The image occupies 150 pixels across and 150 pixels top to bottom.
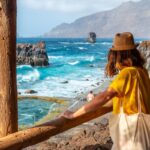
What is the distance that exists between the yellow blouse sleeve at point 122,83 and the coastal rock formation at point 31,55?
53633 millimetres

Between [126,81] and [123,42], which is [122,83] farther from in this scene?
[123,42]

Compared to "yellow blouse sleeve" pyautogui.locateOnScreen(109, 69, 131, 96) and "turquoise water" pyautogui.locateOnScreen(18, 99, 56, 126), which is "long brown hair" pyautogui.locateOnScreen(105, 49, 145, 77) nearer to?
"yellow blouse sleeve" pyautogui.locateOnScreen(109, 69, 131, 96)

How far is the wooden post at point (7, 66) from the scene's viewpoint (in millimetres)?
3986

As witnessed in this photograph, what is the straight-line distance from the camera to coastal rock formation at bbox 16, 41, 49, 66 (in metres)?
57.2

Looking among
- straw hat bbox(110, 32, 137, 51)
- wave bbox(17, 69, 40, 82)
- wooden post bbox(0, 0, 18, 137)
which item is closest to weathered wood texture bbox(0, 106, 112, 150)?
wooden post bbox(0, 0, 18, 137)

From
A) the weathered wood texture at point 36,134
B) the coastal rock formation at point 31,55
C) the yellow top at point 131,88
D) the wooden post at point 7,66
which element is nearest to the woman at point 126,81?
the yellow top at point 131,88

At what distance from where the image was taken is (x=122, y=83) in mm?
3260

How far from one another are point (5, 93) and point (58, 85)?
3093cm

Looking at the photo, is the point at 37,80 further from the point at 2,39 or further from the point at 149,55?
the point at 2,39

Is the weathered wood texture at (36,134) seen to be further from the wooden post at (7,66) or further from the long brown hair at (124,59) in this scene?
the long brown hair at (124,59)

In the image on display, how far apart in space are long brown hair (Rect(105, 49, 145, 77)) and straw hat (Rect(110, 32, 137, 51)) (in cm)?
2

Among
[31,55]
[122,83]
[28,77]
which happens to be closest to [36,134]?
[122,83]

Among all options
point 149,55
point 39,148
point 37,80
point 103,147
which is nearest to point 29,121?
point 149,55

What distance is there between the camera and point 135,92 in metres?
3.30
